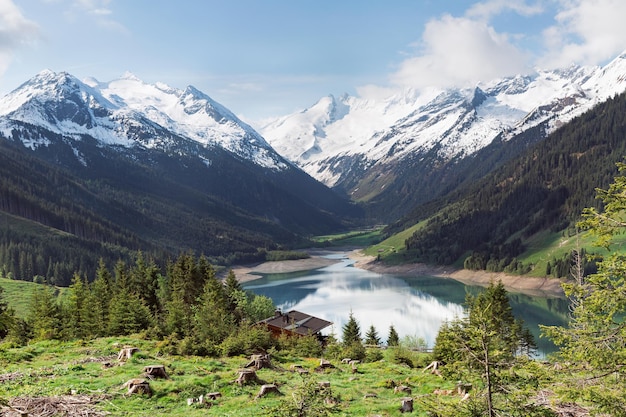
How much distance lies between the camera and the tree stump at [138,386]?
2530 centimetres

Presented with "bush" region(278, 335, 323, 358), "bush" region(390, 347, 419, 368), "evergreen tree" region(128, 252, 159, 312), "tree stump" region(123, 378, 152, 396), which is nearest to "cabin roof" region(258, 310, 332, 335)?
"evergreen tree" region(128, 252, 159, 312)

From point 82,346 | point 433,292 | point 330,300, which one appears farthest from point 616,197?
point 433,292

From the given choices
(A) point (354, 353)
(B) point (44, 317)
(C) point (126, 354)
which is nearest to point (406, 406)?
(C) point (126, 354)

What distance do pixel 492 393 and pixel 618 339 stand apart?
4691 millimetres

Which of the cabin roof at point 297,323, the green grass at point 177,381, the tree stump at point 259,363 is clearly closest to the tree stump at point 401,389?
the green grass at point 177,381

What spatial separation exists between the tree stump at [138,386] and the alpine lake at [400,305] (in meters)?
78.9

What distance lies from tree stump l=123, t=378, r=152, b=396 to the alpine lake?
78907mm

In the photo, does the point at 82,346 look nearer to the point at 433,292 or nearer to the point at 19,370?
the point at 19,370

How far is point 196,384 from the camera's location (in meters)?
28.1

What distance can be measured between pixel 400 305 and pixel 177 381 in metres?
127

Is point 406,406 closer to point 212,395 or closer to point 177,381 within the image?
point 212,395

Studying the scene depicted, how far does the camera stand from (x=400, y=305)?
149m

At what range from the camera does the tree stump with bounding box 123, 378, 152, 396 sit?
25297 mm

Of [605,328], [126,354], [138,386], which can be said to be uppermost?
[605,328]
